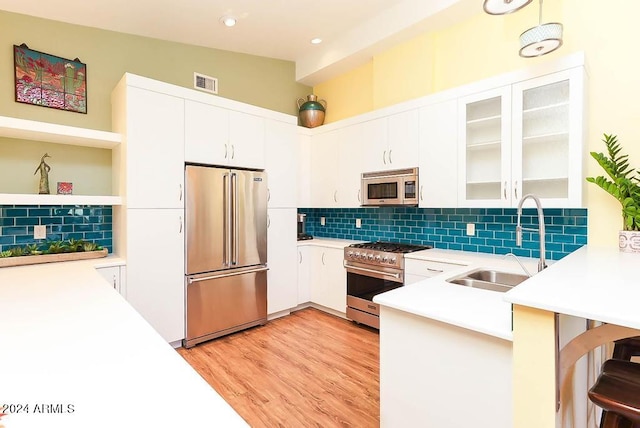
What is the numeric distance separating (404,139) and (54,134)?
9.79 feet

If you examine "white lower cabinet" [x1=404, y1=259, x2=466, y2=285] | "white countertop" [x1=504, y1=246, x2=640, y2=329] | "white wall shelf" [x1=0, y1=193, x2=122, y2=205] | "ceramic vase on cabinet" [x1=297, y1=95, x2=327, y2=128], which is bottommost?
"white lower cabinet" [x1=404, y1=259, x2=466, y2=285]

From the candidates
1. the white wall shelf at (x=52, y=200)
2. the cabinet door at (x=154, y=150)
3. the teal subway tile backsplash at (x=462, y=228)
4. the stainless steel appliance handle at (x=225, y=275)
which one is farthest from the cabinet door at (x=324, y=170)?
the white wall shelf at (x=52, y=200)

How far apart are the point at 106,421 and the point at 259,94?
398 cm

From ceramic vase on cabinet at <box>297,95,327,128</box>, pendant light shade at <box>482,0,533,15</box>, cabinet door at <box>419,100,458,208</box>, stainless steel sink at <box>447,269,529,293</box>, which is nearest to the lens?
pendant light shade at <box>482,0,533,15</box>

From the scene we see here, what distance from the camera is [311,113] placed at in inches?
169

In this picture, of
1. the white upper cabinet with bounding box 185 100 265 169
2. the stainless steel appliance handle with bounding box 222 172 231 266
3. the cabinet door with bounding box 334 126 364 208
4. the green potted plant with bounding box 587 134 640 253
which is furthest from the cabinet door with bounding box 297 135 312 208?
the green potted plant with bounding box 587 134 640 253

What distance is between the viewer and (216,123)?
3178 mm

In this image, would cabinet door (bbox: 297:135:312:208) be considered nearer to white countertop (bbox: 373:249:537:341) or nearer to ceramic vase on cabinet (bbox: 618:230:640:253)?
white countertop (bbox: 373:249:537:341)

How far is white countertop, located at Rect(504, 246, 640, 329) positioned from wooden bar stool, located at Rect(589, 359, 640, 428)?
12.0 inches

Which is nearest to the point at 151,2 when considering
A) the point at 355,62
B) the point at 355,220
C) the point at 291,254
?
the point at 355,62

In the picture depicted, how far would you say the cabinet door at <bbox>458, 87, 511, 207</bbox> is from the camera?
2582 millimetres

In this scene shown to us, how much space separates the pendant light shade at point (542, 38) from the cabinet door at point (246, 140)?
2.42m

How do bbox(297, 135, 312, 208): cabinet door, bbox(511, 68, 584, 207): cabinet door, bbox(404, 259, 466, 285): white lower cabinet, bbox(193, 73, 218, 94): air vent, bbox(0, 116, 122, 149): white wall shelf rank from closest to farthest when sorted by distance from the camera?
bbox(511, 68, 584, 207): cabinet door, bbox(0, 116, 122, 149): white wall shelf, bbox(404, 259, 466, 285): white lower cabinet, bbox(193, 73, 218, 94): air vent, bbox(297, 135, 312, 208): cabinet door

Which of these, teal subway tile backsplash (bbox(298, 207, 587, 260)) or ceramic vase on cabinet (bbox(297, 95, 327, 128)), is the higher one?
ceramic vase on cabinet (bbox(297, 95, 327, 128))
